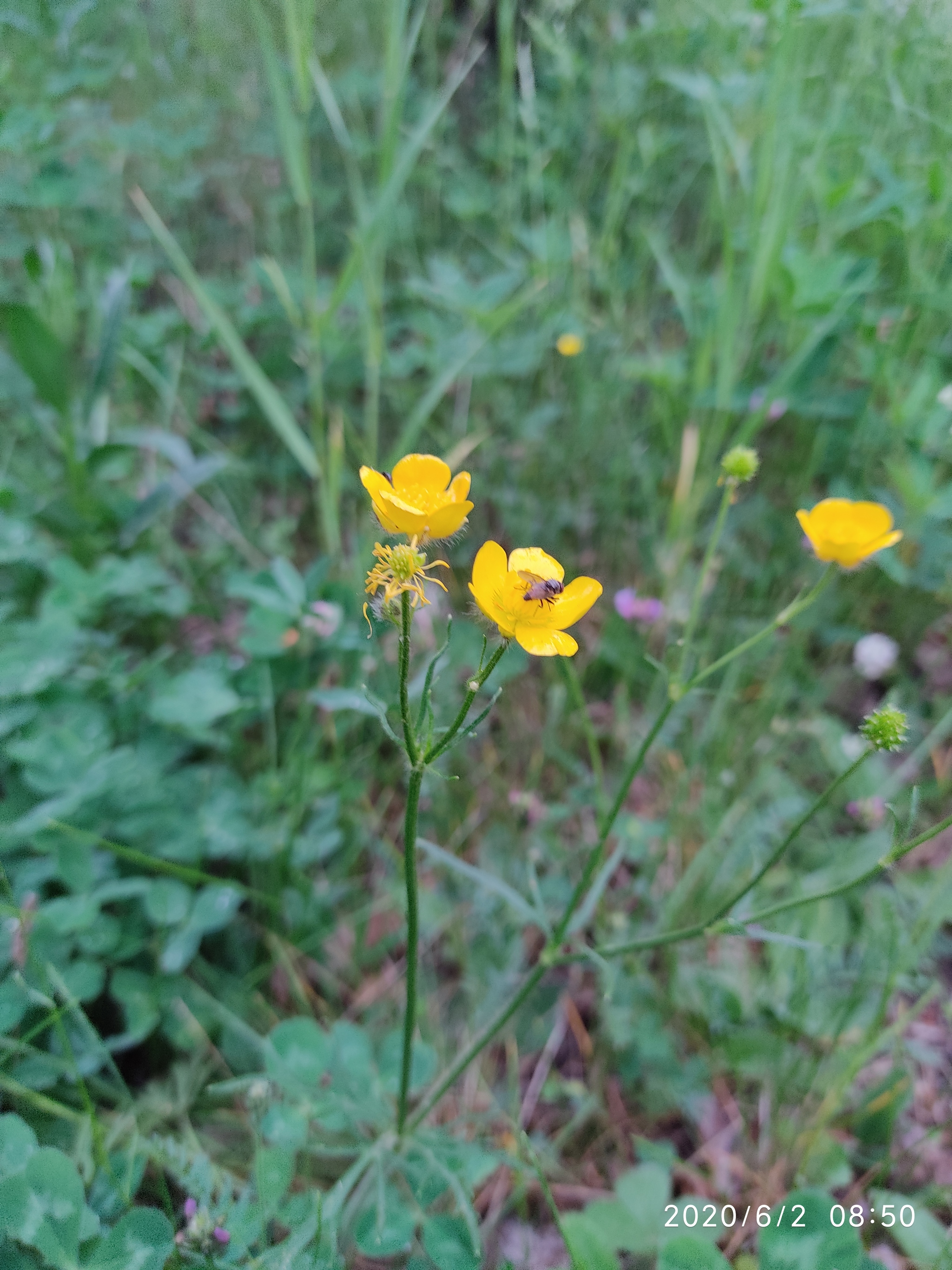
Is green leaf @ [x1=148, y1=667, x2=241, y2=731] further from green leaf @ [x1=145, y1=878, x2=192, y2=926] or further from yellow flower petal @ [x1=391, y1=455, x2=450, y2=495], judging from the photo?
yellow flower petal @ [x1=391, y1=455, x2=450, y2=495]

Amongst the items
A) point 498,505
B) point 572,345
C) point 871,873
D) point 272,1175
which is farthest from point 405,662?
point 572,345

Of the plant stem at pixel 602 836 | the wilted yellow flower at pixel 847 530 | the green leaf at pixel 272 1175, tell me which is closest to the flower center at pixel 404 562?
the plant stem at pixel 602 836

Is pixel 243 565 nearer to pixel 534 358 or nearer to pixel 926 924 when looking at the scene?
pixel 534 358

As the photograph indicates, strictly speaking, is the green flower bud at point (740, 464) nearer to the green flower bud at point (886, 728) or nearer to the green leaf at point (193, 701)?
the green flower bud at point (886, 728)

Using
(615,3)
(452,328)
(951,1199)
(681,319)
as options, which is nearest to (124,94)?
(452,328)

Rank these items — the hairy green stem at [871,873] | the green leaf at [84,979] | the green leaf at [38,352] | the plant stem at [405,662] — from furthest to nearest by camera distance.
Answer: the green leaf at [38,352] → the green leaf at [84,979] → the hairy green stem at [871,873] → the plant stem at [405,662]

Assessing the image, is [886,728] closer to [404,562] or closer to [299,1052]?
[404,562]

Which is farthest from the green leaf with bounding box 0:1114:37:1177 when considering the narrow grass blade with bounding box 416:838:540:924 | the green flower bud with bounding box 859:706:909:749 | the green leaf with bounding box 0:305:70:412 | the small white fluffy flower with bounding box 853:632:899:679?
the small white fluffy flower with bounding box 853:632:899:679
